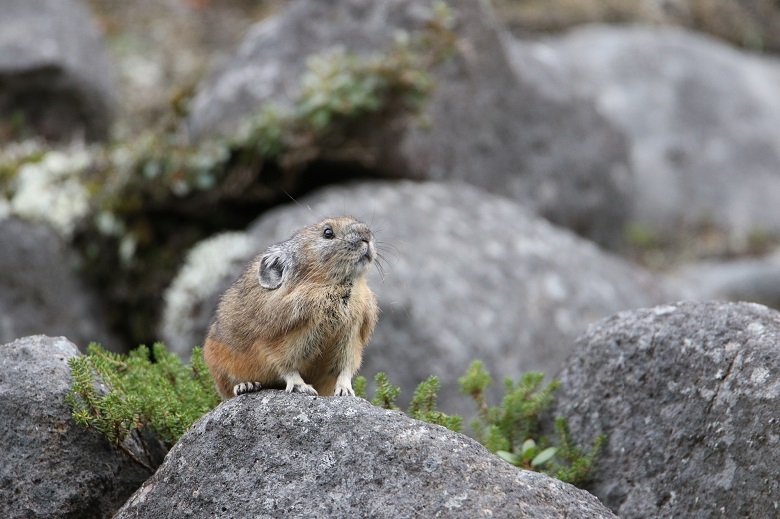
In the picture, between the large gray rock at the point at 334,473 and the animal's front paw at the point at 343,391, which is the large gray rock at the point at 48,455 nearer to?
the large gray rock at the point at 334,473

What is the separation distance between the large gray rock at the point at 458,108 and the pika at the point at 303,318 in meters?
4.65

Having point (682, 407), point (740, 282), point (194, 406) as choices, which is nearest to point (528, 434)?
point (682, 407)

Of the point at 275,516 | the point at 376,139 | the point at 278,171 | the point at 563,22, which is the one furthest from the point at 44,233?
the point at 563,22

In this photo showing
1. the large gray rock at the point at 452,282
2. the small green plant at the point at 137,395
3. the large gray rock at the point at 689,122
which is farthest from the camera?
the large gray rock at the point at 689,122

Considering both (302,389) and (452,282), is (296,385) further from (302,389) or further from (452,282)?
(452,282)

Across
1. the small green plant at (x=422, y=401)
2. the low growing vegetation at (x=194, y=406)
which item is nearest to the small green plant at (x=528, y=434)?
the low growing vegetation at (x=194, y=406)

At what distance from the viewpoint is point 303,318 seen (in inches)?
209

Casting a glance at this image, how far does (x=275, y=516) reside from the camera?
14.4ft

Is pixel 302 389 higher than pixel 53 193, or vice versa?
pixel 53 193

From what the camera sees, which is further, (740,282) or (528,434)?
(740,282)

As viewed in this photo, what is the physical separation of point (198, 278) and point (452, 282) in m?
2.61

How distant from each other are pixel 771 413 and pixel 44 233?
26.8 feet

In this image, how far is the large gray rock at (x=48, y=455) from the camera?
498 centimetres

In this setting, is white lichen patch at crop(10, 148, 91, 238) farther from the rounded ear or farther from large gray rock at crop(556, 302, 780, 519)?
large gray rock at crop(556, 302, 780, 519)
